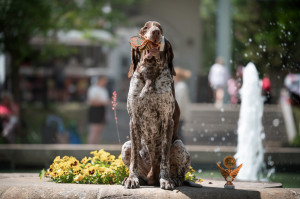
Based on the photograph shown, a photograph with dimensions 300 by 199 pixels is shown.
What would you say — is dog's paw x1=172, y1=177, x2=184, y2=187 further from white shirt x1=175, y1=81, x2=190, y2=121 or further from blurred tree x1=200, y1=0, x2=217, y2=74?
blurred tree x1=200, y1=0, x2=217, y2=74

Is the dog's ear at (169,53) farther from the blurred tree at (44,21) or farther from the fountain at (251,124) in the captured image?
the blurred tree at (44,21)

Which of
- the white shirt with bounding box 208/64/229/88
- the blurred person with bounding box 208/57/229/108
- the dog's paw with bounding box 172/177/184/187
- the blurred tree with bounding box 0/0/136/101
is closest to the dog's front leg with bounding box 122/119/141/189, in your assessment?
the dog's paw with bounding box 172/177/184/187

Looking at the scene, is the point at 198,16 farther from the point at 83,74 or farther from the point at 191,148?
the point at 191,148

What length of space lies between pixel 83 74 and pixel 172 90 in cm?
2021

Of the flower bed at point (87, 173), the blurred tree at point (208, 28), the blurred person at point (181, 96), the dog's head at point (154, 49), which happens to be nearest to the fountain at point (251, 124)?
the blurred person at point (181, 96)

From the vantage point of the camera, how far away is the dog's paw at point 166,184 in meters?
5.06

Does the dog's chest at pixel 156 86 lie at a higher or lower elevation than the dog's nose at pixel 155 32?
lower

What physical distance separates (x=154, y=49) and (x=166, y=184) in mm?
1403

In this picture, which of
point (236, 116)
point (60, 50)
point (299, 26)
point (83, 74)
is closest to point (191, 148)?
point (236, 116)

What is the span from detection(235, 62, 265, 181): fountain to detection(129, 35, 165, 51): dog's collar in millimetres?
5222

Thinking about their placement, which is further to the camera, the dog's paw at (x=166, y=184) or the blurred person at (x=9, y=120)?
the blurred person at (x=9, y=120)

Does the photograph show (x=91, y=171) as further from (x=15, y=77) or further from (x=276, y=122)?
(x=15, y=77)

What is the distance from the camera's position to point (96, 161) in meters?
6.29

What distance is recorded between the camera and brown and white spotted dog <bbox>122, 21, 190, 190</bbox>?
205 inches
